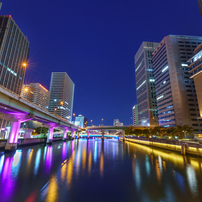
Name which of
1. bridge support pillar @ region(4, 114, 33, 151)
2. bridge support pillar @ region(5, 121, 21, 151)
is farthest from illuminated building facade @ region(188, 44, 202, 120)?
bridge support pillar @ region(5, 121, 21, 151)

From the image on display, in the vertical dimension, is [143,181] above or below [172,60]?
below

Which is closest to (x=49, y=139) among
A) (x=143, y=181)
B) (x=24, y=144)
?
(x=24, y=144)

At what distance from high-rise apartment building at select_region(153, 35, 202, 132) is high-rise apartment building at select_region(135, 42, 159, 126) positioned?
63.0 ft

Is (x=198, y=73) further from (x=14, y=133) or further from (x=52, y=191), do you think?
(x=14, y=133)

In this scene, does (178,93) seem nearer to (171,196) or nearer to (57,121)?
(57,121)

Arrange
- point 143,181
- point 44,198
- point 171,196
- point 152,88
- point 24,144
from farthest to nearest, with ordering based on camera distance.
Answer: point 152,88
point 24,144
point 143,181
point 171,196
point 44,198

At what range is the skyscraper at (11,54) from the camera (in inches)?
3656

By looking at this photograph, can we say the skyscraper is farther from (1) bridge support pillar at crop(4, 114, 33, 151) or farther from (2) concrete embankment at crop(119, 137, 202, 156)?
(2) concrete embankment at crop(119, 137, 202, 156)

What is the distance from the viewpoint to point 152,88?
14688cm

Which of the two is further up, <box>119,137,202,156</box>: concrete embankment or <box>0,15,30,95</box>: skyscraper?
<box>0,15,30,95</box>: skyscraper

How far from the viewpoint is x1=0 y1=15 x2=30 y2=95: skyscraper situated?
92.9 metres

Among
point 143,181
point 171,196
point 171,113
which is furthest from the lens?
point 171,113

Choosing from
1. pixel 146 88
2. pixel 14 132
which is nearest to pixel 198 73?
pixel 146 88

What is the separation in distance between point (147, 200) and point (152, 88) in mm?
151674
